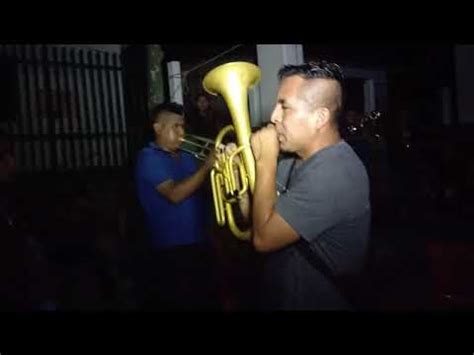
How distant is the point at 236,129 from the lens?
1.83m

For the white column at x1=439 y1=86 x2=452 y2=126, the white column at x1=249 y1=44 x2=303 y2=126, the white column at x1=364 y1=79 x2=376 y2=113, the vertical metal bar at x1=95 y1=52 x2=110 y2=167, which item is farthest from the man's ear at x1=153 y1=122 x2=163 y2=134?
the white column at x1=439 y1=86 x2=452 y2=126

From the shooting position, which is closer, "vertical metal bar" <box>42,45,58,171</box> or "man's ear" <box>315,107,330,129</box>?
"man's ear" <box>315,107,330,129</box>

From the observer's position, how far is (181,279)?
218cm

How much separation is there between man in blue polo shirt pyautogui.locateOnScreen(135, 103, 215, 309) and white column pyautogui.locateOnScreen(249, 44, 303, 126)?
0.37m

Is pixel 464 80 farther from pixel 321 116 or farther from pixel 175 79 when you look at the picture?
pixel 175 79

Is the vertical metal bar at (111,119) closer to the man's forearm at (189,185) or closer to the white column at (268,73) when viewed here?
the man's forearm at (189,185)

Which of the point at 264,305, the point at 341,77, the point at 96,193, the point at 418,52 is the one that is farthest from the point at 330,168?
the point at 96,193

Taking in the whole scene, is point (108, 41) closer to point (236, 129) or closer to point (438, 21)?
point (236, 129)

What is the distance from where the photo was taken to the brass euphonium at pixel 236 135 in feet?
5.93

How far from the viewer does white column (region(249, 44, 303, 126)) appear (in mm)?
1931

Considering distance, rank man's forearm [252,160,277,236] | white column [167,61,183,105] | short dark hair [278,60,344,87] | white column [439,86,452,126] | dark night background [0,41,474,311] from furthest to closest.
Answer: white column [167,61,183,105]
white column [439,86,452,126]
dark night background [0,41,474,311]
short dark hair [278,60,344,87]
man's forearm [252,160,277,236]

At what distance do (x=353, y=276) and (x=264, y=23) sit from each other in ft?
4.24

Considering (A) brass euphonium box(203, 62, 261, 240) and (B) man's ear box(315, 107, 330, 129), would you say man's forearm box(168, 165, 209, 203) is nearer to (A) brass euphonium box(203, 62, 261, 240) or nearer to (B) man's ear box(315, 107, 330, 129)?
(A) brass euphonium box(203, 62, 261, 240)

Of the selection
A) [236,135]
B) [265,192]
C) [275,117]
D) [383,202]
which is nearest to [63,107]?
[236,135]
